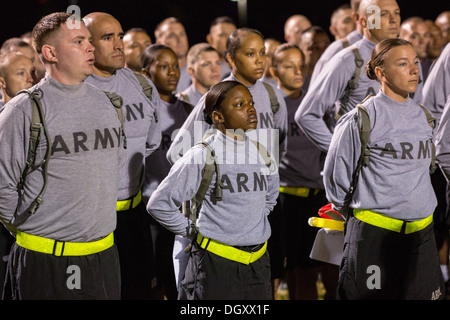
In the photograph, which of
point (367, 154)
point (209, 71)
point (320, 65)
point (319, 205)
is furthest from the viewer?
point (209, 71)

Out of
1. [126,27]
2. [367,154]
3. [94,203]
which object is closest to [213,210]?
[94,203]

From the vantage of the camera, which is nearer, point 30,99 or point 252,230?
point 30,99

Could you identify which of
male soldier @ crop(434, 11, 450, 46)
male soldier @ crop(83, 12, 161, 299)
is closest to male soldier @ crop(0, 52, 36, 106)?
male soldier @ crop(83, 12, 161, 299)

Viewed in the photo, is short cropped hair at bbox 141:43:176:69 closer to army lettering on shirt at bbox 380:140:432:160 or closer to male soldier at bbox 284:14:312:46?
army lettering on shirt at bbox 380:140:432:160

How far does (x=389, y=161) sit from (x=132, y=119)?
145cm

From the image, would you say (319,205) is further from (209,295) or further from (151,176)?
(209,295)

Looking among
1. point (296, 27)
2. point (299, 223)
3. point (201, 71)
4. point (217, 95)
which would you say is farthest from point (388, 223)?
point (296, 27)

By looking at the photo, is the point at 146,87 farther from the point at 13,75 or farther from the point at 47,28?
the point at 47,28

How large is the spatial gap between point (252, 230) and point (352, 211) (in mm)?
632

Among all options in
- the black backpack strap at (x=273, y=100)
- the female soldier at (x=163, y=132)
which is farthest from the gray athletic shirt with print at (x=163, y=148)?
the black backpack strap at (x=273, y=100)

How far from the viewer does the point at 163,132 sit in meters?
4.77

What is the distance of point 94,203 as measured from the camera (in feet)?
10.4

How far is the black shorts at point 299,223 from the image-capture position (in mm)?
5113

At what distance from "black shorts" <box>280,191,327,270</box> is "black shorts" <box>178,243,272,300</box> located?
1585 millimetres
